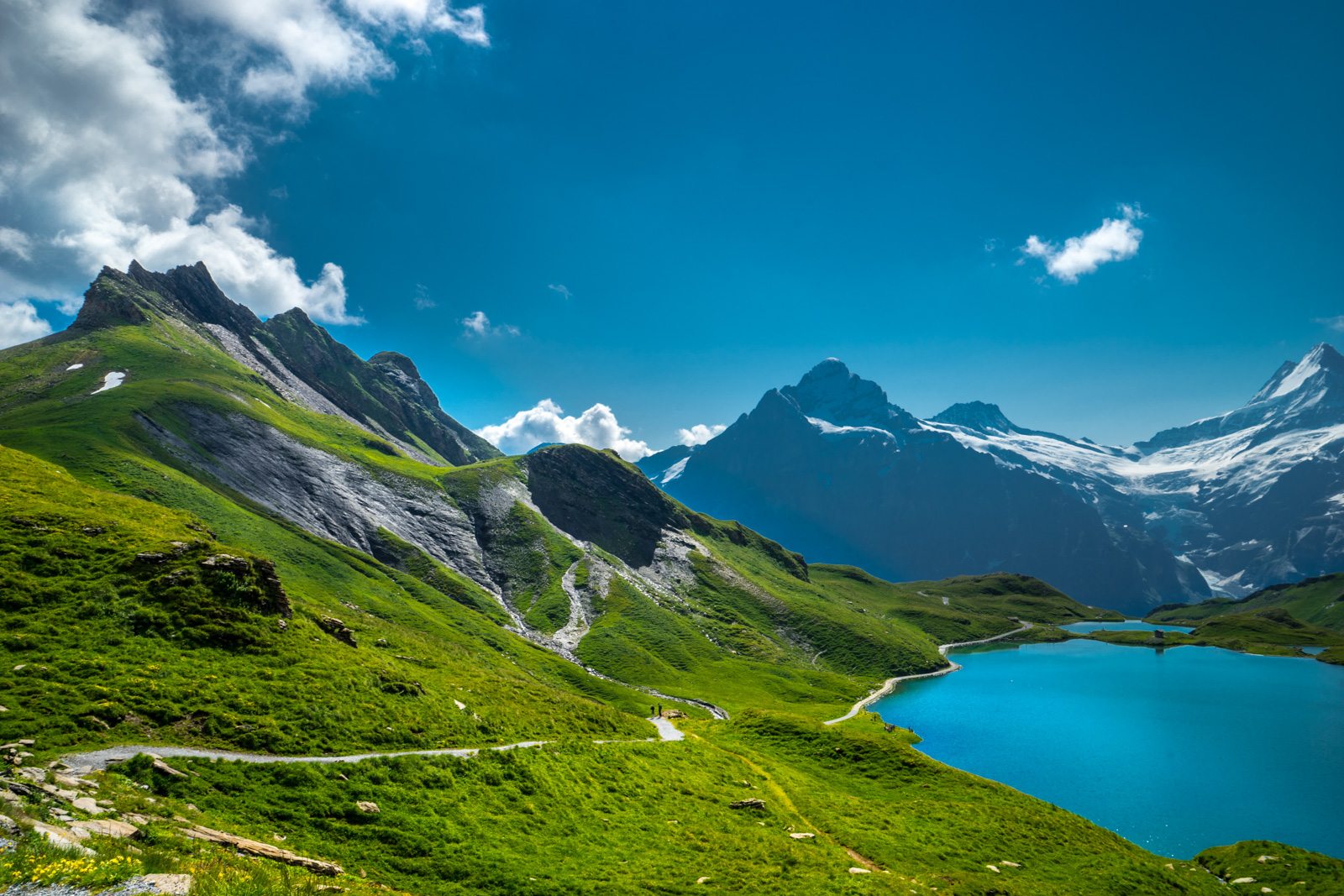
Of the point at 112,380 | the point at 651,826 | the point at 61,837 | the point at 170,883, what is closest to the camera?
the point at 170,883

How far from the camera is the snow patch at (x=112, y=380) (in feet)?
484

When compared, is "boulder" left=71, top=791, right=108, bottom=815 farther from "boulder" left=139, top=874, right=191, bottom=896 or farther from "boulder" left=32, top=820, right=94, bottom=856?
"boulder" left=139, top=874, right=191, bottom=896

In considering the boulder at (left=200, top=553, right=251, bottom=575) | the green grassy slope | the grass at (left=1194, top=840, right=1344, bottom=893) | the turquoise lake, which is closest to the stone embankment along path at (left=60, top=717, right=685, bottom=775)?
the green grassy slope

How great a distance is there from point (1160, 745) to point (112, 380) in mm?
236621

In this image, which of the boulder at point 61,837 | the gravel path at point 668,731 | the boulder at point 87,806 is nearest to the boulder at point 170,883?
the boulder at point 61,837

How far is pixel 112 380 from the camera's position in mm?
156250

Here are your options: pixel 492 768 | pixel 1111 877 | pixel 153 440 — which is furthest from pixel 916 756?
pixel 153 440

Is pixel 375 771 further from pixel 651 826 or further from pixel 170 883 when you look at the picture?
pixel 170 883

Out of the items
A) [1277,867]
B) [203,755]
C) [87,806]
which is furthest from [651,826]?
[1277,867]

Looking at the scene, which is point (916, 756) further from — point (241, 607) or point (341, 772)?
point (241, 607)

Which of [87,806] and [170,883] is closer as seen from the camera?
[170,883]

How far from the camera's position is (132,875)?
43.1 feet

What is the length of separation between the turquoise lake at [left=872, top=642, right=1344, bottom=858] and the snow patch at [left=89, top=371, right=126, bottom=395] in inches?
7577

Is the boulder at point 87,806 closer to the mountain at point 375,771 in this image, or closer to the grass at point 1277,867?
the mountain at point 375,771
